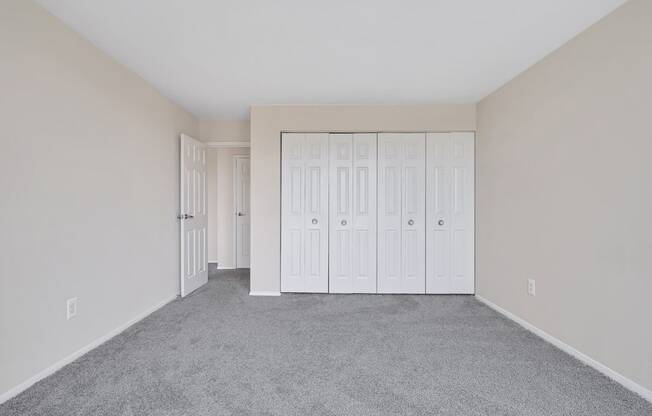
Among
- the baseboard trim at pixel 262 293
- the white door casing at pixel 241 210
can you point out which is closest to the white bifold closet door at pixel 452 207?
the baseboard trim at pixel 262 293

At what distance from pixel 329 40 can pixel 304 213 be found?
77.2 inches

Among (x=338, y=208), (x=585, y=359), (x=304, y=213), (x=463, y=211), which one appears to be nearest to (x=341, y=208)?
(x=338, y=208)

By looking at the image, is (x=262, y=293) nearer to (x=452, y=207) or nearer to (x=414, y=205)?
(x=414, y=205)

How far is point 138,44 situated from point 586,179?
11.0 ft

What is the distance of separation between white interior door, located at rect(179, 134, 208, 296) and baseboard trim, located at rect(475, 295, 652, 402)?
11.4 ft

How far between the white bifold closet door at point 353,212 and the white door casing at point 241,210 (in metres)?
2.12

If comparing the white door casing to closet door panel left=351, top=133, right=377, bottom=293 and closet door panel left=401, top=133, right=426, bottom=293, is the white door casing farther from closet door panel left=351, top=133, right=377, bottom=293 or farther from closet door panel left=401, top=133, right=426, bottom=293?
closet door panel left=401, top=133, right=426, bottom=293

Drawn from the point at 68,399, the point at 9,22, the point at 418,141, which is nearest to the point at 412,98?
the point at 418,141

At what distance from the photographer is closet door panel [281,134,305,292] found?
364cm

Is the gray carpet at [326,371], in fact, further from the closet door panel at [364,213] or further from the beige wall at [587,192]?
the closet door panel at [364,213]

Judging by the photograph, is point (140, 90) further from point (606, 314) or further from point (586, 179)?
point (606, 314)

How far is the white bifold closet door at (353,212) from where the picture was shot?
11.9ft

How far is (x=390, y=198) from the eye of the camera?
361cm

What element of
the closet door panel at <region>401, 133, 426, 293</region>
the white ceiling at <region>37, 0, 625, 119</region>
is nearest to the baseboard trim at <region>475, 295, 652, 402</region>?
the closet door panel at <region>401, 133, 426, 293</region>
